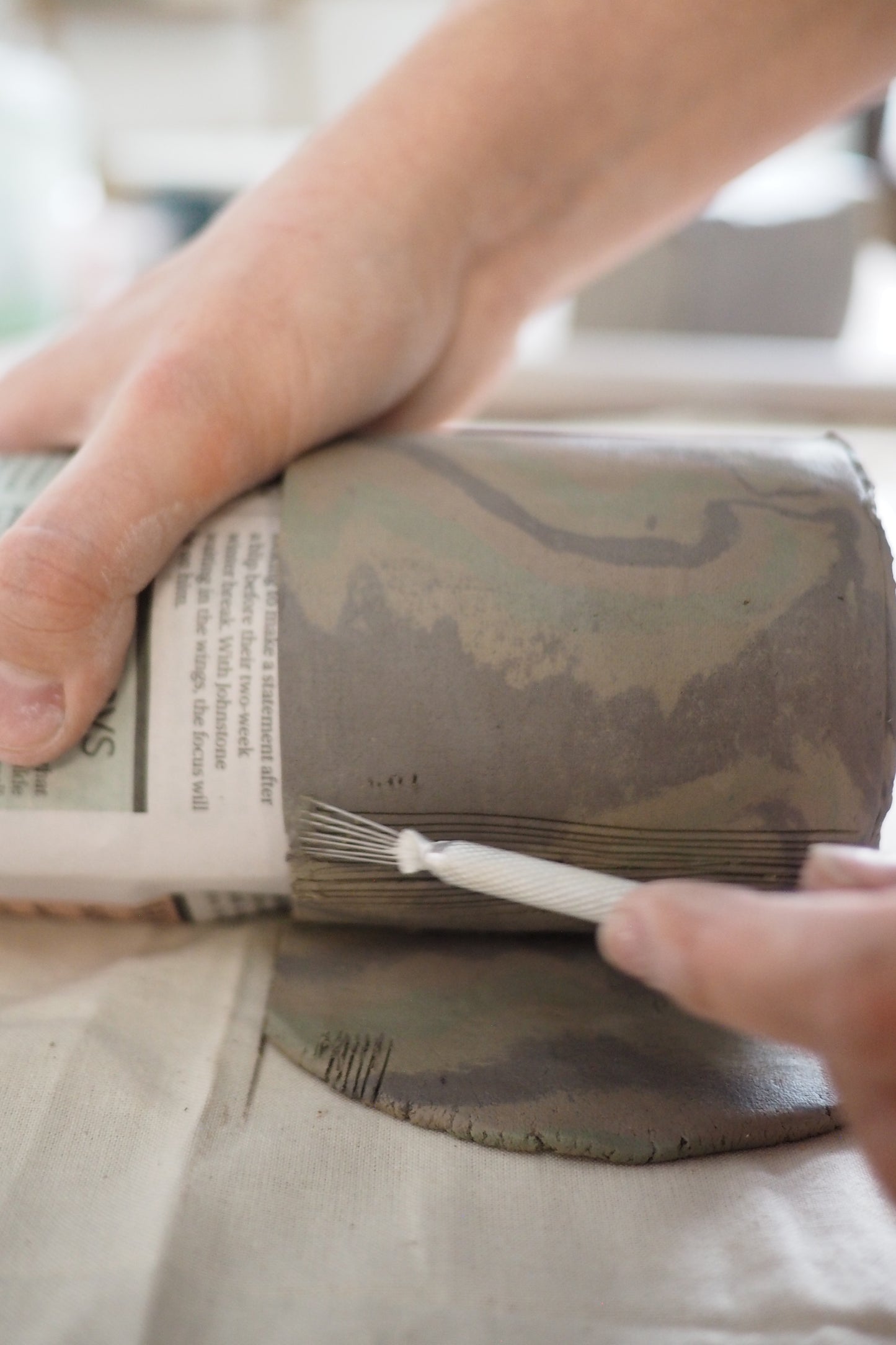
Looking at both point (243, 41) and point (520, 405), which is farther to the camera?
point (243, 41)

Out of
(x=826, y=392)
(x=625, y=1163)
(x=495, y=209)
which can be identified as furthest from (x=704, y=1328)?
(x=826, y=392)

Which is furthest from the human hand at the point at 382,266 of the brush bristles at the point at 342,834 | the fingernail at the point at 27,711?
the brush bristles at the point at 342,834

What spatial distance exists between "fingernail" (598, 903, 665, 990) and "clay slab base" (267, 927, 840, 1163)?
98 millimetres

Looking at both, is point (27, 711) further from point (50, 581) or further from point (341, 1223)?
point (341, 1223)

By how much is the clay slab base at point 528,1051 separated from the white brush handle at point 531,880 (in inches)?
3.0

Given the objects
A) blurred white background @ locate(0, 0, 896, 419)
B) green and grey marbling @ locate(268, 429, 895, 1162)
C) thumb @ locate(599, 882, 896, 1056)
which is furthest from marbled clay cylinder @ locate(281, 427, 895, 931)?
blurred white background @ locate(0, 0, 896, 419)

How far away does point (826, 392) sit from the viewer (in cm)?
137

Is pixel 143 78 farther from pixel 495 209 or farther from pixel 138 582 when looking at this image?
pixel 138 582

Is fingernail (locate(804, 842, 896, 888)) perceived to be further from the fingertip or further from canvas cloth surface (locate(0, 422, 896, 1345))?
canvas cloth surface (locate(0, 422, 896, 1345))

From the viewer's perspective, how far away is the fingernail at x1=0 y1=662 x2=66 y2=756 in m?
0.42

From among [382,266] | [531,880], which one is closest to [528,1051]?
[531,880]

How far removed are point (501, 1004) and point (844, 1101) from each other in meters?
0.18

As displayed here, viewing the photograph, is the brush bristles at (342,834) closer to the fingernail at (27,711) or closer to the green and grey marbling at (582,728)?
the green and grey marbling at (582,728)

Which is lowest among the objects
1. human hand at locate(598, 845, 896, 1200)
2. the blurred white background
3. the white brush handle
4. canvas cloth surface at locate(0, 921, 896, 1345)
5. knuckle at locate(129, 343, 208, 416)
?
canvas cloth surface at locate(0, 921, 896, 1345)
